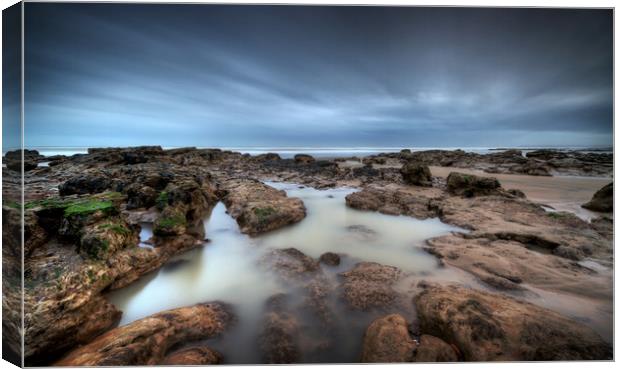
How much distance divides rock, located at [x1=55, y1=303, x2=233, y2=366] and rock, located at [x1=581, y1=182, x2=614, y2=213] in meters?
7.43

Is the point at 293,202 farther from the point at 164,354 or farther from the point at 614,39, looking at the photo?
the point at 614,39

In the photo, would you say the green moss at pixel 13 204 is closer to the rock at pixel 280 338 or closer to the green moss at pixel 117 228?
the green moss at pixel 117 228

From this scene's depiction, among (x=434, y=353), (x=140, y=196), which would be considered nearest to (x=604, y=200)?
(x=434, y=353)

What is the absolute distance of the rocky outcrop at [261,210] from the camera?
4.93m

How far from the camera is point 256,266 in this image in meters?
3.58

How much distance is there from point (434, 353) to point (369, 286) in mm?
1007

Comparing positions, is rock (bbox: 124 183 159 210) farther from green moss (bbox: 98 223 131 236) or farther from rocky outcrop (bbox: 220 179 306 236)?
green moss (bbox: 98 223 131 236)

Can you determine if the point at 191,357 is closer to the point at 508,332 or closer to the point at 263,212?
the point at 508,332

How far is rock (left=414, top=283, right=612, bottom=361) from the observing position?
7.15ft

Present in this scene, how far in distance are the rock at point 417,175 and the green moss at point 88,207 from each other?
370 inches

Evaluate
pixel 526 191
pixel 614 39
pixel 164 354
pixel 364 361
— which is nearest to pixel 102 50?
pixel 164 354

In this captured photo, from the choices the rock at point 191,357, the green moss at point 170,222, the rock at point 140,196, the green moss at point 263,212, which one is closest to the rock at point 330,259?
the green moss at point 263,212

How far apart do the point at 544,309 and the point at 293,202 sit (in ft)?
15.4

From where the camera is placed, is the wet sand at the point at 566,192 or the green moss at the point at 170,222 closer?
the green moss at the point at 170,222
